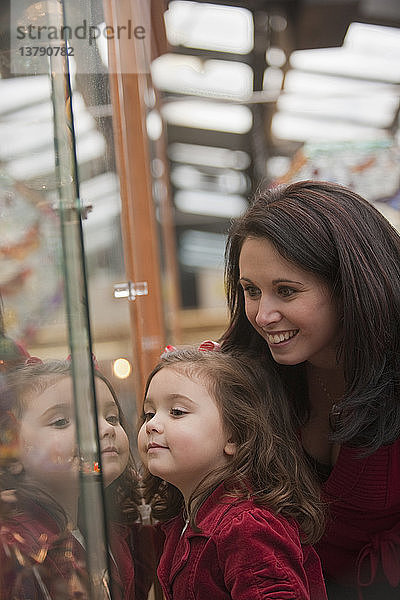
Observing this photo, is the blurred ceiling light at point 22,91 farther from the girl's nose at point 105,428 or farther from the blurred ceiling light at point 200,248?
the blurred ceiling light at point 200,248

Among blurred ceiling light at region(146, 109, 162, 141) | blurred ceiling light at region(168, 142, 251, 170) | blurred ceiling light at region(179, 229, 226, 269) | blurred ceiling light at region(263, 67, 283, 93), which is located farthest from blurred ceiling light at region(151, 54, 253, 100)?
blurred ceiling light at region(179, 229, 226, 269)

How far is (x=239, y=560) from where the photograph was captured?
37.9 inches

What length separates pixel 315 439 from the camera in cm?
131

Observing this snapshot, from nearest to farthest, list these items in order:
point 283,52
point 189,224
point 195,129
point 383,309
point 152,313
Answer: point 383,309
point 152,313
point 283,52
point 195,129
point 189,224

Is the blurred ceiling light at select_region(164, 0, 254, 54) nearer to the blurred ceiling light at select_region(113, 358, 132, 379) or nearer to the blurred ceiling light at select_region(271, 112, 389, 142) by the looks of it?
the blurred ceiling light at select_region(271, 112, 389, 142)

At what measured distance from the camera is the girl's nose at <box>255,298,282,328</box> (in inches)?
44.8

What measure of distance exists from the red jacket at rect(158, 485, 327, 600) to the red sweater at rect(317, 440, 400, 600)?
17 cm

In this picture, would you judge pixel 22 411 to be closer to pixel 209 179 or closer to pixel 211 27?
pixel 211 27

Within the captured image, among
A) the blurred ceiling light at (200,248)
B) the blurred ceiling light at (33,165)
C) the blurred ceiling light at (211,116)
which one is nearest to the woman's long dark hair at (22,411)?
the blurred ceiling light at (33,165)

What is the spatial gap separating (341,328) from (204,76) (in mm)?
3743

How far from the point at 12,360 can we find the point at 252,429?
442 mm

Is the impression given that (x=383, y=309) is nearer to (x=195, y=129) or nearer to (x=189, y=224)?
(x=195, y=129)

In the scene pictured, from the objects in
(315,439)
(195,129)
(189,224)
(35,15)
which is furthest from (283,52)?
(189,224)

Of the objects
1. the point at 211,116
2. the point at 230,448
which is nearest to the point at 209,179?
the point at 211,116
